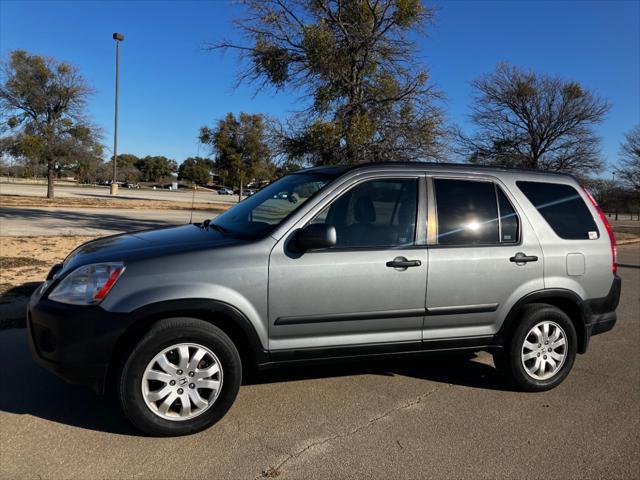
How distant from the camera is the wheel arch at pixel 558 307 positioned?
4031 millimetres

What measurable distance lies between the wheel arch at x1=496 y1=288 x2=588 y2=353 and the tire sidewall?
0.21 feet

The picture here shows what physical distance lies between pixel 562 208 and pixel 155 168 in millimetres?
134777

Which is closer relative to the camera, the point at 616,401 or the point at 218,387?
the point at 218,387

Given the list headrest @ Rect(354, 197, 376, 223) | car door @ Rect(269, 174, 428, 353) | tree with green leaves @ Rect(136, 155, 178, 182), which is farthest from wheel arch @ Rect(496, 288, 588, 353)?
tree with green leaves @ Rect(136, 155, 178, 182)

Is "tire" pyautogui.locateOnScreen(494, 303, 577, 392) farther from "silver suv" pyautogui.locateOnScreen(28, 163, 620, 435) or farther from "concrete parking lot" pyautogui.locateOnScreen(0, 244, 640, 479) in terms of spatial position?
"concrete parking lot" pyautogui.locateOnScreen(0, 244, 640, 479)

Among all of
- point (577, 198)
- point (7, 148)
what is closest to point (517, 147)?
point (577, 198)

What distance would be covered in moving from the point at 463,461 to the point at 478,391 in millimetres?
1178

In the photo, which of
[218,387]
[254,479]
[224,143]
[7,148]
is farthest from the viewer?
[224,143]

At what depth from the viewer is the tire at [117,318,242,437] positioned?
313 centimetres

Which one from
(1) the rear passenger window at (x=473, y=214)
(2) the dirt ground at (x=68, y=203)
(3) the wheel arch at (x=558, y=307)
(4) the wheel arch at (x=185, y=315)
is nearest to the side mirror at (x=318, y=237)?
(4) the wheel arch at (x=185, y=315)

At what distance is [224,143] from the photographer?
37.4m

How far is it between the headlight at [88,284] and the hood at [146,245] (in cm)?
7

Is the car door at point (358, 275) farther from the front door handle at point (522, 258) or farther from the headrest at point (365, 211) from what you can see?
the front door handle at point (522, 258)

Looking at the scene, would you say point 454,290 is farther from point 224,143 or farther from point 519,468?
point 224,143
